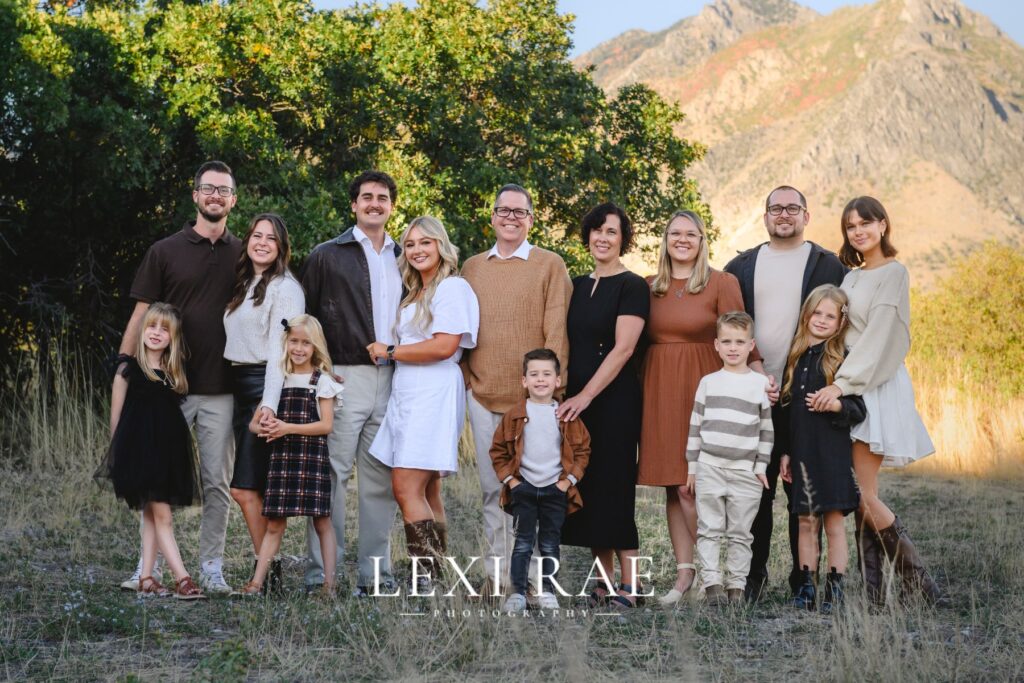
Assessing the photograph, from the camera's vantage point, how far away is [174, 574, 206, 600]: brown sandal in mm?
5523

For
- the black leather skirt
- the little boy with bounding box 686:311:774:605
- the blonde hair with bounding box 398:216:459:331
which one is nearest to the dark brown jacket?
the blonde hair with bounding box 398:216:459:331

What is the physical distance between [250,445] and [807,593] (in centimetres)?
294

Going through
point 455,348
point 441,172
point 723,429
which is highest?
point 441,172

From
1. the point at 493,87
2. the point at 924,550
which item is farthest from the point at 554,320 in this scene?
the point at 493,87

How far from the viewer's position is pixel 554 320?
18.0ft

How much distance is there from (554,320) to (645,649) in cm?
172

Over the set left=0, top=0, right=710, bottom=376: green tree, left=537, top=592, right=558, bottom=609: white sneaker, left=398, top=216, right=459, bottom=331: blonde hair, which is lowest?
left=537, top=592, right=558, bottom=609: white sneaker

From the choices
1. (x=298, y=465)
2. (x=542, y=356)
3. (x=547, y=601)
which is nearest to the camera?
(x=547, y=601)

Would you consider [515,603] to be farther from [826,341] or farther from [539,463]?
[826,341]

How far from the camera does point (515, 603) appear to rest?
509 centimetres

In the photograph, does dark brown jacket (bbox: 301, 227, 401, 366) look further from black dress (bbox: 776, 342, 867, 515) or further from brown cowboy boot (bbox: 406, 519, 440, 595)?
black dress (bbox: 776, 342, 867, 515)

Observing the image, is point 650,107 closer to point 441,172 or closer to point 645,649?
point 441,172

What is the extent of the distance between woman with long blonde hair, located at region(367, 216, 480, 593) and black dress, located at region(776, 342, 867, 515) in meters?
1.70

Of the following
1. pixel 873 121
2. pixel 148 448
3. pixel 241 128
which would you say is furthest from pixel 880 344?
pixel 873 121
